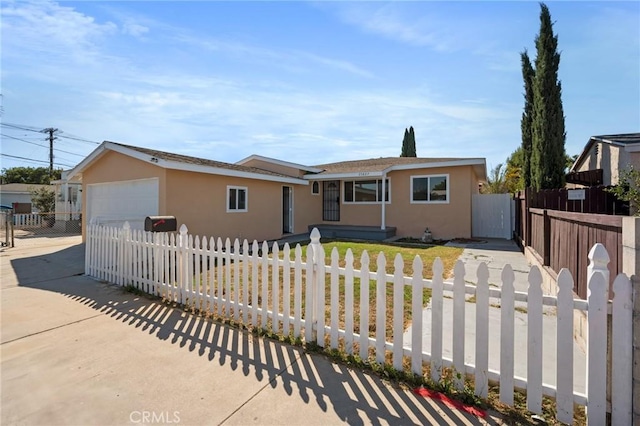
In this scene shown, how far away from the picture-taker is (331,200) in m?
16.1

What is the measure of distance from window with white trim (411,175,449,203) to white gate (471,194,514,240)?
173 cm

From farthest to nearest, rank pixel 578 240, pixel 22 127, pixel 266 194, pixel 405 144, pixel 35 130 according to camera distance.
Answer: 1. pixel 35 130
2. pixel 405 144
3. pixel 22 127
4. pixel 266 194
5. pixel 578 240

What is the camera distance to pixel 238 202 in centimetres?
1159

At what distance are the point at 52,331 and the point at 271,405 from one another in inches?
133

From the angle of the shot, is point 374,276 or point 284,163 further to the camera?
point 284,163

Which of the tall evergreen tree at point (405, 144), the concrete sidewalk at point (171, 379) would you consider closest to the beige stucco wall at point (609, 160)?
the concrete sidewalk at point (171, 379)

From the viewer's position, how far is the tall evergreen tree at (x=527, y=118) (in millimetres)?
14619

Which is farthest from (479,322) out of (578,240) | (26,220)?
(26,220)

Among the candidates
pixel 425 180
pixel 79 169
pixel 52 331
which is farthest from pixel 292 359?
pixel 79 169

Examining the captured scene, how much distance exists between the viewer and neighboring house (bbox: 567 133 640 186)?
409 inches

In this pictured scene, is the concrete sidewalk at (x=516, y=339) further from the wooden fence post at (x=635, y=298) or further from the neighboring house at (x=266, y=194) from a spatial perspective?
the neighboring house at (x=266, y=194)

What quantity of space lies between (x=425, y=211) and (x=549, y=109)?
234 inches

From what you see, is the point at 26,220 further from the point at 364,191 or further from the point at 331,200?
the point at 364,191

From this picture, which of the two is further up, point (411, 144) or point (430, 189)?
point (411, 144)
